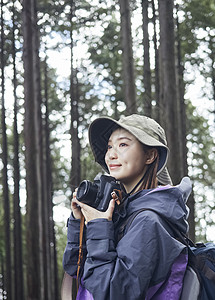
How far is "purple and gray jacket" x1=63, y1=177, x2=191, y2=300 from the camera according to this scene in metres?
2.60

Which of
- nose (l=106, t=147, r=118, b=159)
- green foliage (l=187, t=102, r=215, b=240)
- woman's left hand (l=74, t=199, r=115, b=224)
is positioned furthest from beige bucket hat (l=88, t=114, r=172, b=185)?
green foliage (l=187, t=102, r=215, b=240)

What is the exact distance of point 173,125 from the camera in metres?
8.98

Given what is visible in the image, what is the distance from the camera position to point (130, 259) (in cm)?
262

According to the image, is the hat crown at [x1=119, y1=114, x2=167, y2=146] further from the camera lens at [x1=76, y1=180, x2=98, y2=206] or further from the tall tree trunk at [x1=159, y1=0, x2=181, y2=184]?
the tall tree trunk at [x1=159, y1=0, x2=181, y2=184]

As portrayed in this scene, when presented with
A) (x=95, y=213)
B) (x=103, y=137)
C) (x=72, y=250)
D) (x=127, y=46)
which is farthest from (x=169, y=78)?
(x=95, y=213)

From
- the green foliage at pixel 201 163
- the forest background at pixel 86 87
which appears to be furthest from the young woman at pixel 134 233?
the green foliage at pixel 201 163

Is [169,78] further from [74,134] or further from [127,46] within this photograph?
[74,134]

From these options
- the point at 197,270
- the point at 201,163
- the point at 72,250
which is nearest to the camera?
the point at 197,270

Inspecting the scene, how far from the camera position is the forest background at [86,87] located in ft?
38.1

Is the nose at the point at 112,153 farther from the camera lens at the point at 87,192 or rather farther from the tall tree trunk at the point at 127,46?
the tall tree trunk at the point at 127,46

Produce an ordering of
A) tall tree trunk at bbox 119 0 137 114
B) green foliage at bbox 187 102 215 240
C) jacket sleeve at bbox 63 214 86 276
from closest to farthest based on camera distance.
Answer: jacket sleeve at bbox 63 214 86 276, tall tree trunk at bbox 119 0 137 114, green foliage at bbox 187 102 215 240

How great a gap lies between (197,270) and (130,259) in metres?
0.43

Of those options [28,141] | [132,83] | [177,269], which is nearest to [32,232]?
[28,141]

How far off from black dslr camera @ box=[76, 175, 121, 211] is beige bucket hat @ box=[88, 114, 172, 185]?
37 centimetres
